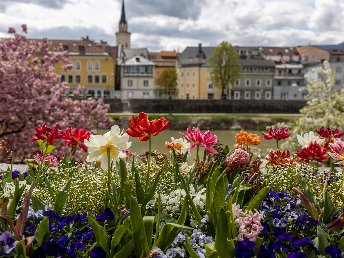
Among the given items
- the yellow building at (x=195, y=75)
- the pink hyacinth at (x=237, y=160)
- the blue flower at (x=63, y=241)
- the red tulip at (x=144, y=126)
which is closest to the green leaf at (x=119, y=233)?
the blue flower at (x=63, y=241)

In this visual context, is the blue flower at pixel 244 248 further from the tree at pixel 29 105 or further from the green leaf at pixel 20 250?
the tree at pixel 29 105

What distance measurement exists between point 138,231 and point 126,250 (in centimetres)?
14

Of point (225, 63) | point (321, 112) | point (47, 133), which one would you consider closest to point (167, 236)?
point (47, 133)

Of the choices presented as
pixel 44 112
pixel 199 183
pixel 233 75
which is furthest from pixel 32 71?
pixel 233 75

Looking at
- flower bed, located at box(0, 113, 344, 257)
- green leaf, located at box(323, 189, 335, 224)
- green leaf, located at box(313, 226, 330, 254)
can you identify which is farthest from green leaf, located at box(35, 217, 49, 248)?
green leaf, located at box(323, 189, 335, 224)

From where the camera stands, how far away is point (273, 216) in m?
4.08

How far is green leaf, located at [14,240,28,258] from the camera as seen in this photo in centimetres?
334

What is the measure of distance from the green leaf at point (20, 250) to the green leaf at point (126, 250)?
54 cm

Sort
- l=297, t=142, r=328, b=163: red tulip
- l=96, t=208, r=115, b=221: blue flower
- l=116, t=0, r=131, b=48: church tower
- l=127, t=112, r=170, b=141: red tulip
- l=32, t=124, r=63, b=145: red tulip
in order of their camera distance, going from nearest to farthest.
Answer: l=96, t=208, r=115, b=221: blue flower → l=127, t=112, r=170, b=141: red tulip → l=297, t=142, r=328, b=163: red tulip → l=32, t=124, r=63, b=145: red tulip → l=116, t=0, r=131, b=48: church tower

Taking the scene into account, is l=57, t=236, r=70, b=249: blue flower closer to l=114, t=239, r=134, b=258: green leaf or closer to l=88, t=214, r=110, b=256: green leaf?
l=88, t=214, r=110, b=256: green leaf

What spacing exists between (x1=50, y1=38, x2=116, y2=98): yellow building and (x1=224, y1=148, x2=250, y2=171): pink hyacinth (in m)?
70.8

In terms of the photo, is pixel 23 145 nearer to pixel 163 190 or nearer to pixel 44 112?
pixel 44 112

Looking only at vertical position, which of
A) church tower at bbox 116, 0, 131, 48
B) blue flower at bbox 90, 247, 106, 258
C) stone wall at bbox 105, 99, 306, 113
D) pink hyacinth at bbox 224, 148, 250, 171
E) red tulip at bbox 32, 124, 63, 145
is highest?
church tower at bbox 116, 0, 131, 48

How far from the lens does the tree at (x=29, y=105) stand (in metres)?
14.4
